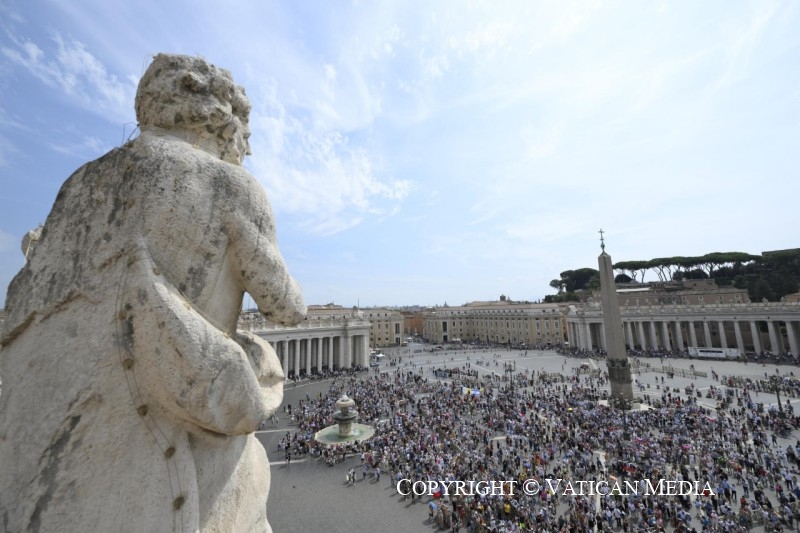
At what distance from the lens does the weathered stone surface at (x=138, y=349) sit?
199 centimetres

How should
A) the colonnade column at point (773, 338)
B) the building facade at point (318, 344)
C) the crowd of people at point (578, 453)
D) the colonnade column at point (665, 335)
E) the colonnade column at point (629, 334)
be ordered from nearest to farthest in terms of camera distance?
the crowd of people at point (578, 453) < the building facade at point (318, 344) < the colonnade column at point (773, 338) < the colonnade column at point (665, 335) < the colonnade column at point (629, 334)

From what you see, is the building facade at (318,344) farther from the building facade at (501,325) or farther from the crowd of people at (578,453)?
the building facade at (501,325)

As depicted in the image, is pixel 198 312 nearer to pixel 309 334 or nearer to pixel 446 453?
pixel 446 453

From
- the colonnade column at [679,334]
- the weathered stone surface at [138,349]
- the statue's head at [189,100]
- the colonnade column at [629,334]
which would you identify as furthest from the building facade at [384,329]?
the weathered stone surface at [138,349]

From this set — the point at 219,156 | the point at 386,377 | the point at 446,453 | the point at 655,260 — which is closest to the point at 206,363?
the point at 219,156

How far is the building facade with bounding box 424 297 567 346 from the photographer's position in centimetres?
7406

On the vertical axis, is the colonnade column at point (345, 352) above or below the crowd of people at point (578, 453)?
above

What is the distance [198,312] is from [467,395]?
28.6 metres

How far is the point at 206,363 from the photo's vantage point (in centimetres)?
217

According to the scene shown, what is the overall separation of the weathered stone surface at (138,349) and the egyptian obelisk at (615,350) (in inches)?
1127

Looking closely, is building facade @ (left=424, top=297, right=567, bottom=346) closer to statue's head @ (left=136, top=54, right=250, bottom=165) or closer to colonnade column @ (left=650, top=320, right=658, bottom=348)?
colonnade column @ (left=650, top=320, right=658, bottom=348)

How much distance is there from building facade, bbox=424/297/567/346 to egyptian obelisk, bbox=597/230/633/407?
145 feet

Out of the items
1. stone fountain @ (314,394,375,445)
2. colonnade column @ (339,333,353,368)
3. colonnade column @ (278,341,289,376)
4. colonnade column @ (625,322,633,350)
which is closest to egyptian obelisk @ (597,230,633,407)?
stone fountain @ (314,394,375,445)

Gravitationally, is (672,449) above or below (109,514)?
below
